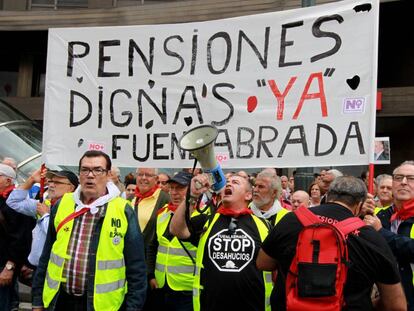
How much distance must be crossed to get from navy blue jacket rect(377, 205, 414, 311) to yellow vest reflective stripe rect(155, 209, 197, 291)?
1700mm

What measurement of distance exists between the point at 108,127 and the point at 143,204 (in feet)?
2.99

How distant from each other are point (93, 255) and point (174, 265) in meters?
1.34

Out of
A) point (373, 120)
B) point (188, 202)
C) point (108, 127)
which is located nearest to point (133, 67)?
point (108, 127)

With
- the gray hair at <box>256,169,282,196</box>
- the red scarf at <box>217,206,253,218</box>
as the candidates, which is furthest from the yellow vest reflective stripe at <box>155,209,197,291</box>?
the gray hair at <box>256,169,282,196</box>

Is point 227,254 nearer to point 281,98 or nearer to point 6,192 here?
point 281,98

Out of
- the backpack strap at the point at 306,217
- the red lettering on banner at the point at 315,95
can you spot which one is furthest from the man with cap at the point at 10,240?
the backpack strap at the point at 306,217

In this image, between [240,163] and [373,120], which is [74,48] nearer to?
[240,163]

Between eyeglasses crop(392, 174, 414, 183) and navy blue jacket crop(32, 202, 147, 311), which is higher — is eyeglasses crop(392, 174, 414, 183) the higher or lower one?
the higher one

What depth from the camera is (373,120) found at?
4.47 metres

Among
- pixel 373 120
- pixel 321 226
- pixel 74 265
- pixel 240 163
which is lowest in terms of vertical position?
pixel 74 265

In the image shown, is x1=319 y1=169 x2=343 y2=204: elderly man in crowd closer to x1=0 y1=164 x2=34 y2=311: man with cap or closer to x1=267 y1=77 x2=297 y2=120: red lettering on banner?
x1=267 y1=77 x2=297 y2=120: red lettering on banner

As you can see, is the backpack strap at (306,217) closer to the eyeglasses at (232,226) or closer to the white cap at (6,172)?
the eyeglasses at (232,226)

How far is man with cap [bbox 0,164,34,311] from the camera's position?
5707 millimetres

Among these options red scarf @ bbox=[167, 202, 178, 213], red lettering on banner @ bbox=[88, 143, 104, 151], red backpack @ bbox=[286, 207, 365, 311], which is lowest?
red backpack @ bbox=[286, 207, 365, 311]
